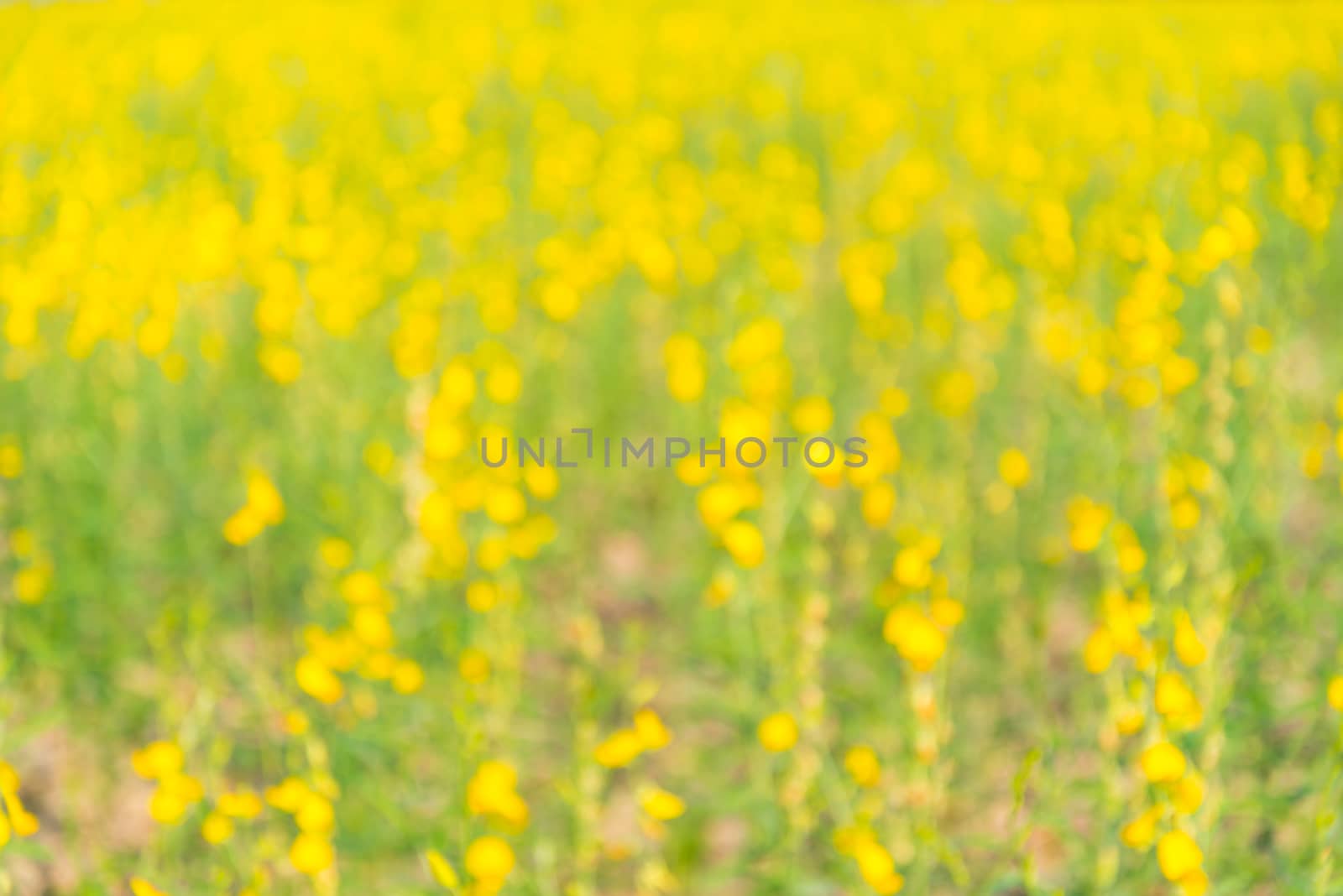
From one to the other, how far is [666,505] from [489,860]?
71.2 inches

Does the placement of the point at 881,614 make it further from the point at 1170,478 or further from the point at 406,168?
the point at 406,168

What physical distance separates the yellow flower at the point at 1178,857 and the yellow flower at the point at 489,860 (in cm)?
81

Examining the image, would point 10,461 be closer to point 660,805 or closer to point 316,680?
point 316,680

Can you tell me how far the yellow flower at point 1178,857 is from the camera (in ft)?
4.63

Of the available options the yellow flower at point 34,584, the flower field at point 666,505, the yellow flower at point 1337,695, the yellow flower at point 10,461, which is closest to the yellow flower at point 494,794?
the flower field at point 666,505

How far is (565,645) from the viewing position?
2.78 metres

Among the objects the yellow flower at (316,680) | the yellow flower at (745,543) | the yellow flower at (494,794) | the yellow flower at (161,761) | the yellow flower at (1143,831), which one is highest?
the yellow flower at (745,543)

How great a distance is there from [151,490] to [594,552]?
45.8 inches

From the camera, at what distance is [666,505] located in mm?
3277

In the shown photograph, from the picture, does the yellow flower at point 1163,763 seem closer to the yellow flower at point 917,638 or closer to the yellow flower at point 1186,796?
the yellow flower at point 1186,796

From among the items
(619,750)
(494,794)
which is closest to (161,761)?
(494,794)

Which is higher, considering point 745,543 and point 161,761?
point 745,543

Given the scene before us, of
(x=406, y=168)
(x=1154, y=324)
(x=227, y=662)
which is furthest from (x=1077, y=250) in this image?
(x=227, y=662)

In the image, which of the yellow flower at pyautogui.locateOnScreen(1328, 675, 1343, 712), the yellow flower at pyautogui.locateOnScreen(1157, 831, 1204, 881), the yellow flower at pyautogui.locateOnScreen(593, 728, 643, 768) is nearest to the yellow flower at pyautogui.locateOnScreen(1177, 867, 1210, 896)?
the yellow flower at pyautogui.locateOnScreen(1157, 831, 1204, 881)
